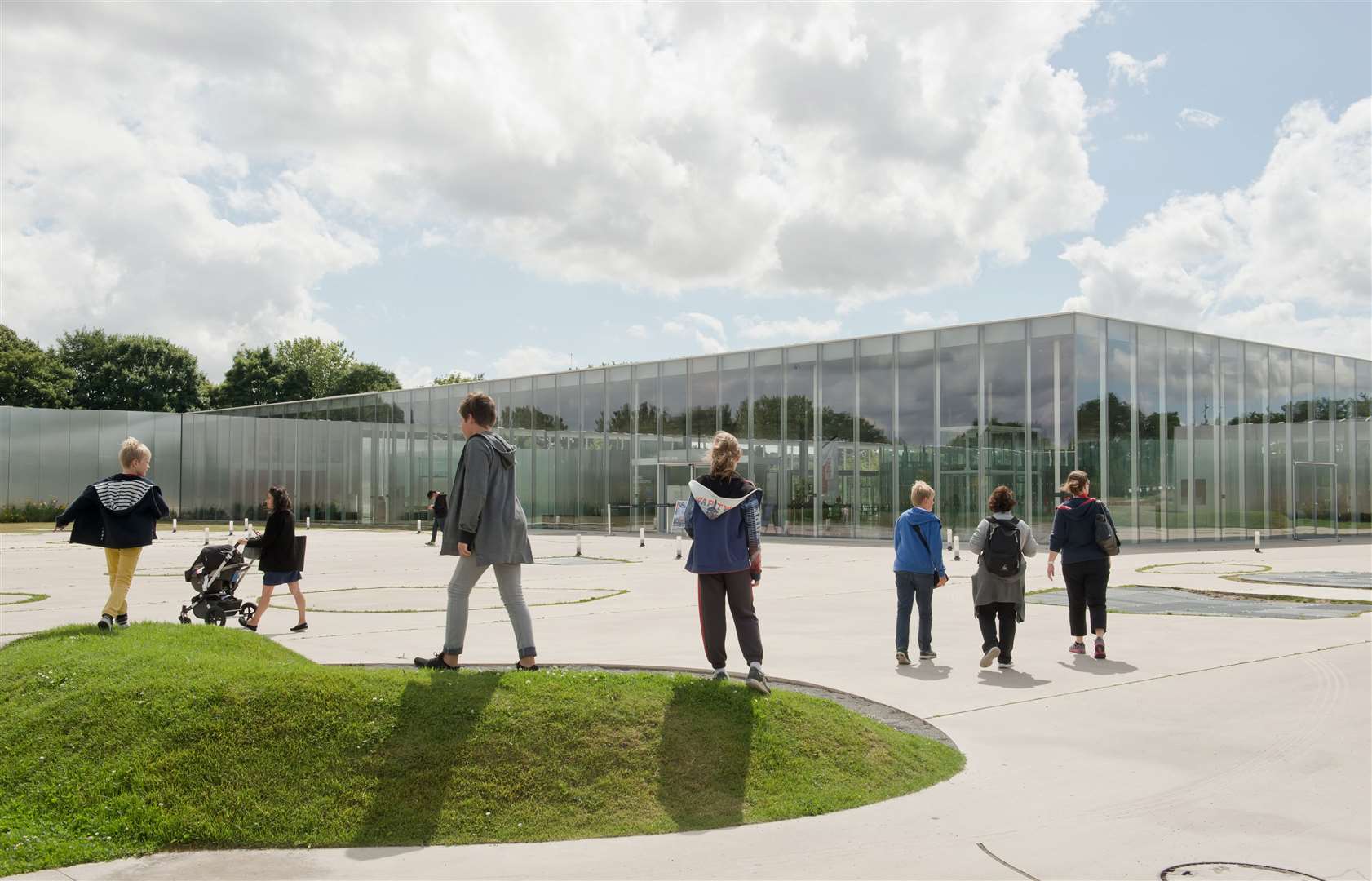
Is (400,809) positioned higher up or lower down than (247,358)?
lower down

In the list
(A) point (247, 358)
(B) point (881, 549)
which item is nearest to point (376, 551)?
(B) point (881, 549)

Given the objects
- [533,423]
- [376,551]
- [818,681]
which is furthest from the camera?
[533,423]

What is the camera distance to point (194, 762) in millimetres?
5211

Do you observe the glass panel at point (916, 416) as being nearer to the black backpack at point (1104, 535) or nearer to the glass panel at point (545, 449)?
the glass panel at point (545, 449)

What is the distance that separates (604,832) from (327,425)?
53.3 m

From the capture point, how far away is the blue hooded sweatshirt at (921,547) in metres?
9.58

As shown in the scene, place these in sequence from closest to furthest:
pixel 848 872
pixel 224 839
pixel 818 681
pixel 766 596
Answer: pixel 848 872 → pixel 224 839 → pixel 818 681 → pixel 766 596

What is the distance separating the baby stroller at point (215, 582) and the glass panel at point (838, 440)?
87.2 feet

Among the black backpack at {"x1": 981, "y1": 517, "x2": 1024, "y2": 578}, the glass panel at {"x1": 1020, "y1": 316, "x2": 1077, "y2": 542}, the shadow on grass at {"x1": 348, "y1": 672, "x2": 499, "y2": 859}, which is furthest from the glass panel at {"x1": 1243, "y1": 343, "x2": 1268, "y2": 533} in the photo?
the shadow on grass at {"x1": 348, "y1": 672, "x2": 499, "y2": 859}

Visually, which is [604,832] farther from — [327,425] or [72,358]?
[72,358]

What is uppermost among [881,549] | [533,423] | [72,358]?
[72,358]

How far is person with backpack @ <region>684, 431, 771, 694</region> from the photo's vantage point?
262 inches

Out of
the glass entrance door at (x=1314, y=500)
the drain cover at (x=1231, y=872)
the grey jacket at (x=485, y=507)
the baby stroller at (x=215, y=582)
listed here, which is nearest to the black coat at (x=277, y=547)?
the baby stroller at (x=215, y=582)

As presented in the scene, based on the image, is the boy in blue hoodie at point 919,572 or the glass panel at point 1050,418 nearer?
the boy in blue hoodie at point 919,572
